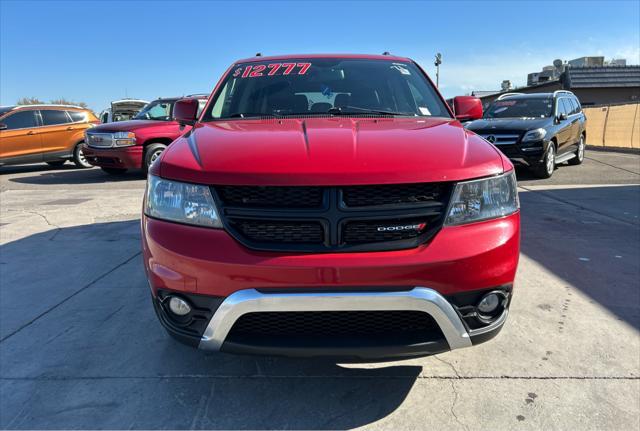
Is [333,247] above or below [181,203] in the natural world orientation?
below

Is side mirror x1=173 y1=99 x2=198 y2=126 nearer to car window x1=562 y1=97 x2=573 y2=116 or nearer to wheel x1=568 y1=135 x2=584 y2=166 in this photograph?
car window x1=562 y1=97 x2=573 y2=116

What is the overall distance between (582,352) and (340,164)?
6.31ft

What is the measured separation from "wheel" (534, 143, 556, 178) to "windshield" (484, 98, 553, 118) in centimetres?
95

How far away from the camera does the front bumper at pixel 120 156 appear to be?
9.43 meters

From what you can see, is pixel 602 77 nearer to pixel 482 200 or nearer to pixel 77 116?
pixel 77 116

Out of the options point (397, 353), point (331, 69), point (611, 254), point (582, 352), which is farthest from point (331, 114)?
point (611, 254)

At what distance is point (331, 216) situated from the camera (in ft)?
6.23

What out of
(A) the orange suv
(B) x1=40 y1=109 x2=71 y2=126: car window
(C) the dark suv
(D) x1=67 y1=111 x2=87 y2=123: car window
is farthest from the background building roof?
(B) x1=40 y1=109 x2=71 y2=126: car window

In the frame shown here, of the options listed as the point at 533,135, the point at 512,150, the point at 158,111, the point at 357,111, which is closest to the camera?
the point at 357,111

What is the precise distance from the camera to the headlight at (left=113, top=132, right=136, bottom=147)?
9.34 m

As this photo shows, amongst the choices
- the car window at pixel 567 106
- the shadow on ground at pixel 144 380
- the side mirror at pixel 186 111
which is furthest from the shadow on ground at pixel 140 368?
the car window at pixel 567 106

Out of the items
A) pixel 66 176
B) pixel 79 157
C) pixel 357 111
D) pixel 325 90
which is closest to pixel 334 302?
pixel 357 111

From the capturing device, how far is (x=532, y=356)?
2676 mm

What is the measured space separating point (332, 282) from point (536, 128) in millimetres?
8702
